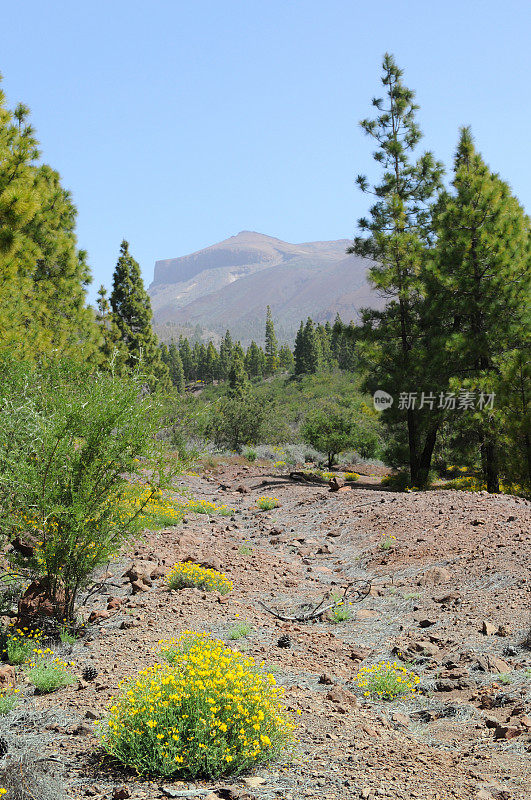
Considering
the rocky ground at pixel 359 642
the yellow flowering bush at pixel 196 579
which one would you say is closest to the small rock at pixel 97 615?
the rocky ground at pixel 359 642

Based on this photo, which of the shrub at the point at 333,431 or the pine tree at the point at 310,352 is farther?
the pine tree at the point at 310,352

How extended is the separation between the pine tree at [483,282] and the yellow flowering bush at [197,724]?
1025 centimetres

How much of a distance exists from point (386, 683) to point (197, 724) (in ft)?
5.98

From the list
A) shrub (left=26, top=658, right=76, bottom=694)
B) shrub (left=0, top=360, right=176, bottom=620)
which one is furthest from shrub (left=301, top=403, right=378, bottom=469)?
shrub (left=26, top=658, right=76, bottom=694)

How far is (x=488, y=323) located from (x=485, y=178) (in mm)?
3406

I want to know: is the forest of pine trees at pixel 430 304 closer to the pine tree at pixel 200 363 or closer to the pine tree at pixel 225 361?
the pine tree at pixel 225 361

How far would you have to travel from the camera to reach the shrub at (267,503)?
12297 mm

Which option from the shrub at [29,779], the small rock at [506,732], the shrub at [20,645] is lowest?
the small rock at [506,732]

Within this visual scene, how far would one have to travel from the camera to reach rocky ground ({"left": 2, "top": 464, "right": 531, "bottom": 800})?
3.10 meters

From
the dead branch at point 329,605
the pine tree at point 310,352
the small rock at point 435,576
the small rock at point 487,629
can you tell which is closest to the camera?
the small rock at point 487,629

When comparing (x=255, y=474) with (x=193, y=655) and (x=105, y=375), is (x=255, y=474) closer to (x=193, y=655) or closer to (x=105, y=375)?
(x=105, y=375)

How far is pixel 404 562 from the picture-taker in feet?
25.7

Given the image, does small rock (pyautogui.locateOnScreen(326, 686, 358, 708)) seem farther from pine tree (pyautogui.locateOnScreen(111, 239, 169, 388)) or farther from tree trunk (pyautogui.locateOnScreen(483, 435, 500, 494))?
pine tree (pyautogui.locateOnScreen(111, 239, 169, 388))

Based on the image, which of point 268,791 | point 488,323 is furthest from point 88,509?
point 488,323
